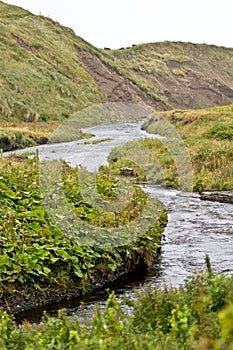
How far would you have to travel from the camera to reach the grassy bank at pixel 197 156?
22.6 meters

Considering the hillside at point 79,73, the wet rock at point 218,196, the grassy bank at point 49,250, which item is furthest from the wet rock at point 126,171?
the hillside at point 79,73

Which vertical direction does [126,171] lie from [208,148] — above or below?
below

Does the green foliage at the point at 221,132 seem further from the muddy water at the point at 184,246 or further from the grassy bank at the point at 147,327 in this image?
the grassy bank at the point at 147,327

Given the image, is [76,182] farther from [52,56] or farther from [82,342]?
[52,56]

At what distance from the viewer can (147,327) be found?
5430mm

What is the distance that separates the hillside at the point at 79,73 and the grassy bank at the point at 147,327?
4348 cm

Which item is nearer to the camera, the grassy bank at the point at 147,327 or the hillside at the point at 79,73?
the grassy bank at the point at 147,327

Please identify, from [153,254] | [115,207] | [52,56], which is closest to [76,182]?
[115,207]

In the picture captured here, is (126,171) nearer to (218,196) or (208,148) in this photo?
(208,148)

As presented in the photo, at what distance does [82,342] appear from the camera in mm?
4398

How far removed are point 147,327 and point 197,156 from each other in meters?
20.0

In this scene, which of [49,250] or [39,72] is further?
[39,72]

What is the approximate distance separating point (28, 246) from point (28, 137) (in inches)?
1133

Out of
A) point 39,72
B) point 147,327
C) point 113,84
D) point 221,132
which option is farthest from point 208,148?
point 113,84
